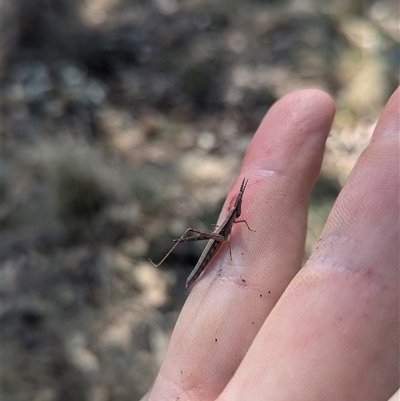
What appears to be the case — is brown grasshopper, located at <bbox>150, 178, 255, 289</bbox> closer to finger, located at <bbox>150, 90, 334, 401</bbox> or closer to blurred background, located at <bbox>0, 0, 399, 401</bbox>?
finger, located at <bbox>150, 90, 334, 401</bbox>

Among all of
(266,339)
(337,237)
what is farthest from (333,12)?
(266,339)

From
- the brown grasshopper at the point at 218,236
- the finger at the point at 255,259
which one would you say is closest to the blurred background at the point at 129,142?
the brown grasshopper at the point at 218,236

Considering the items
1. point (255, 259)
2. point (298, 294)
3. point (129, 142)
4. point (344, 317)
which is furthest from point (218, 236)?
point (129, 142)

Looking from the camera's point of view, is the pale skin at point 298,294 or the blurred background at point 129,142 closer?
the pale skin at point 298,294

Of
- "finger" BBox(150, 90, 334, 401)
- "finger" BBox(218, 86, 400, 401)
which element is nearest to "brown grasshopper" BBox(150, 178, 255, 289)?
"finger" BBox(150, 90, 334, 401)

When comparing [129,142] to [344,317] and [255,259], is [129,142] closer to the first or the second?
[255,259]

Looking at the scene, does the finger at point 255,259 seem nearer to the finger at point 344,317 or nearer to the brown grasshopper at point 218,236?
the brown grasshopper at point 218,236
